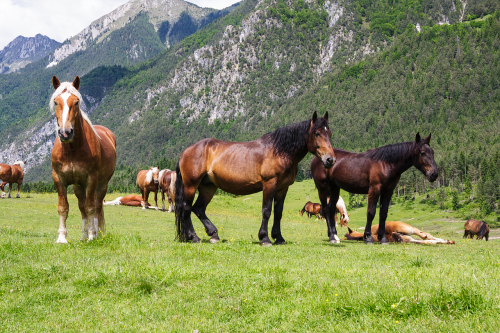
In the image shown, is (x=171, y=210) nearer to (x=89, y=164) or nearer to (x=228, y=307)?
(x=89, y=164)

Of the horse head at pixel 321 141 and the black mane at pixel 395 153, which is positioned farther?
the black mane at pixel 395 153


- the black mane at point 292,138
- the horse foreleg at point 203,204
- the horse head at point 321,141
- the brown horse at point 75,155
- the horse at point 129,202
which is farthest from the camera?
the horse at point 129,202

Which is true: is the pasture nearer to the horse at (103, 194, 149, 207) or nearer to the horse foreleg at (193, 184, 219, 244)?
the horse foreleg at (193, 184, 219, 244)

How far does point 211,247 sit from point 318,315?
5293 millimetres

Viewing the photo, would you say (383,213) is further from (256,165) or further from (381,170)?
(256,165)

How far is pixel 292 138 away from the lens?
11336 millimetres

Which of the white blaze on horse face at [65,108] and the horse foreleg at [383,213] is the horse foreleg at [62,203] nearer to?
the white blaze on horse face at [65,108]

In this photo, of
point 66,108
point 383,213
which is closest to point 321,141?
point 383,213

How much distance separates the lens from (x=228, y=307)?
212 inches

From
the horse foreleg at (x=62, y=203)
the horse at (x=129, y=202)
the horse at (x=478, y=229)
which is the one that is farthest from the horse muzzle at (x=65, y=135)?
the horse at (x=478, y=229)

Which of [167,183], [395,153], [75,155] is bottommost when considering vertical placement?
[167,183]

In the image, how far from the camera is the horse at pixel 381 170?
13.9 metres

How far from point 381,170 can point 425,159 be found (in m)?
1.69

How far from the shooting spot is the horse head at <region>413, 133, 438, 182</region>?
13.7m
